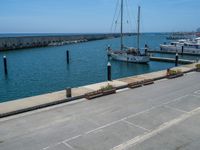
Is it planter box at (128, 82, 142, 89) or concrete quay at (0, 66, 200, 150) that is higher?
planter box at (128, 82, 142, 89)

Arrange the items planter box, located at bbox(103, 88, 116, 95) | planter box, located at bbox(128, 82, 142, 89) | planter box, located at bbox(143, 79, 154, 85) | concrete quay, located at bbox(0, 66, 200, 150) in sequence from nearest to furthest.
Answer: concrete quay, located at bbox(0, 66, 200, 150)
planter box, located at bbox(103, 88, 116, 95)
planter box, located at bbox(128, 82, 142, 89)
planter box, located at bbox(143, 79, 154, 85)

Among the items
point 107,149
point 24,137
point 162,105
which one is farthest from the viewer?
point 162,105

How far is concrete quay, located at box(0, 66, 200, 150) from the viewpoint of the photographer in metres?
10.7

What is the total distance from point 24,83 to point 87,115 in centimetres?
1960

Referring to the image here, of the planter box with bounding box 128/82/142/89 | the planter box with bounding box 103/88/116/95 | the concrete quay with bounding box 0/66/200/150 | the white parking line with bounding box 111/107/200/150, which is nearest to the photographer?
the white parking line with bounding box 111/107/200/150

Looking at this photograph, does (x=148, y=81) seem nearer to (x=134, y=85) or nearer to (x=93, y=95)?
(x=134, y=85)

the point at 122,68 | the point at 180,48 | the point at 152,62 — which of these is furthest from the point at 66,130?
the point at 180,48

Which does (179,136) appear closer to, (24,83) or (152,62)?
(24,83)

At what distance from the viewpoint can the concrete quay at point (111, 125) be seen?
10742 mm

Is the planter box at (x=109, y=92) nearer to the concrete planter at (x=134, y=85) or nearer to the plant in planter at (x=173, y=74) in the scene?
the concrete planter at (x=134, y=85)

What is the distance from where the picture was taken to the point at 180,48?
65312 millimetres

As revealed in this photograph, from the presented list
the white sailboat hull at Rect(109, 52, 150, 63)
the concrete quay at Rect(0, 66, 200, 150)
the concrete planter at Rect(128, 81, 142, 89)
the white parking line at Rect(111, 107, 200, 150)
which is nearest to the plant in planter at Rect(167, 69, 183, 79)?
the concrete planter at Rect(128, 81, 142, 89)

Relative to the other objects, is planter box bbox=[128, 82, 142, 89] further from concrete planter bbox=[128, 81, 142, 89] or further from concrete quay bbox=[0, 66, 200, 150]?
concrete quay bbox=[0, 66, 200, 150]

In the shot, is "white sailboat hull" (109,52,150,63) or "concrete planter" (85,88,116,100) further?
"white sailboat hull" (109,52,150,63)
